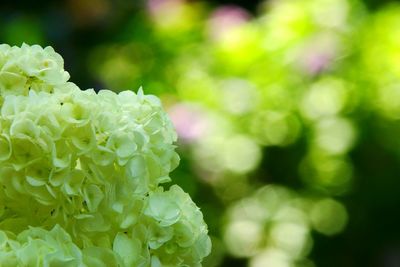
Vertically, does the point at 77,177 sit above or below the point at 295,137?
below

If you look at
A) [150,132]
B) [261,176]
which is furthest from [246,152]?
[150,132]

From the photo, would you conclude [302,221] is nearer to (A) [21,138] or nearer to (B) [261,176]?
(B) [261,176]

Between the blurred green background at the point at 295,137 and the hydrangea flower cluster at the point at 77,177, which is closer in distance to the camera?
the hydrangea flower cluster at the point at 77,177

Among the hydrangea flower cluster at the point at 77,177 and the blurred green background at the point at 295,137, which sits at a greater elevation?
the blurred green background at the point at 295,137

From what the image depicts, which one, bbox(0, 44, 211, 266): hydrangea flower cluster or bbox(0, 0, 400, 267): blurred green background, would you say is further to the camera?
bbox(0, 0, 400, 267): blurred green background
